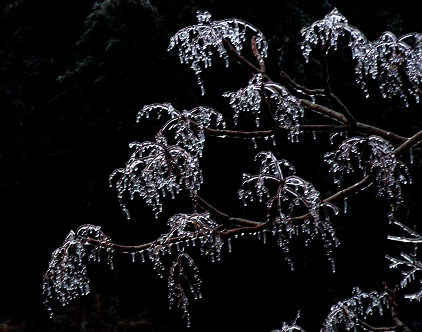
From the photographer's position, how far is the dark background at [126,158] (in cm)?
608

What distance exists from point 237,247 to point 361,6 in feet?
8.75

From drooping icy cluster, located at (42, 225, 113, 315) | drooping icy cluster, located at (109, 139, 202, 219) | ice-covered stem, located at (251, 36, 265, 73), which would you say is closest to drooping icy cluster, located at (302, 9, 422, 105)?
ice-covered stem, located at (251, 36, 265, 73)

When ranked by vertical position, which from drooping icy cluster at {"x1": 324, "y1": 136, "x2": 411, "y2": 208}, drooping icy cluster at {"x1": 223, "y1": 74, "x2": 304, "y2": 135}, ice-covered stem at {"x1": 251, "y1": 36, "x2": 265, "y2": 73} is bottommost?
drooping icy cluster at {"x1": 324, "y1": 136, "x2": 411, "y2": 208}

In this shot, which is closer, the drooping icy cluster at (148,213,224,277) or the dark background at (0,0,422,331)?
the drooping icy cluster at (148,213,224,277)

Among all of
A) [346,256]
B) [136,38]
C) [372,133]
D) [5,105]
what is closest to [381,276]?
[346,256]

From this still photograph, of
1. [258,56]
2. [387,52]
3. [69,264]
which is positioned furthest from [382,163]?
[69,264]

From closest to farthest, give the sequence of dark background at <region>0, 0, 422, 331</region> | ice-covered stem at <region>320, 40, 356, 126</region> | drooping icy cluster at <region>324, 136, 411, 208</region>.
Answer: drooping icy cluster at <region>324, 136, 411, 208</region>
ice-covered stem at <region>320, 40, 356, 126</region>
dark background at <region>0, 0, 422, 331</region>

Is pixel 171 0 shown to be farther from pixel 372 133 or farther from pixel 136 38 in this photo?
pixel 372 133

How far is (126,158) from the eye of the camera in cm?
621

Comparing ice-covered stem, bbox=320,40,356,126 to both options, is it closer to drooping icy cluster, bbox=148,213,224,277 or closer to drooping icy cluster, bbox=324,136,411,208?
drooping icy cluster, bbox=324,136,411,208

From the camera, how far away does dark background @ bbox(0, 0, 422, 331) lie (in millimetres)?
6082

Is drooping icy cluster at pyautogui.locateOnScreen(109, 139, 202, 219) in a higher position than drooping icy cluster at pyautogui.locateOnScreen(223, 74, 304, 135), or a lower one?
lower

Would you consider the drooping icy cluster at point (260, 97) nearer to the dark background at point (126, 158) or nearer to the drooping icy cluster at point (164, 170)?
the drooping icy cluster at point (164, 170)

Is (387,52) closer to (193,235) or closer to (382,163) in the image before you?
(382,163)
